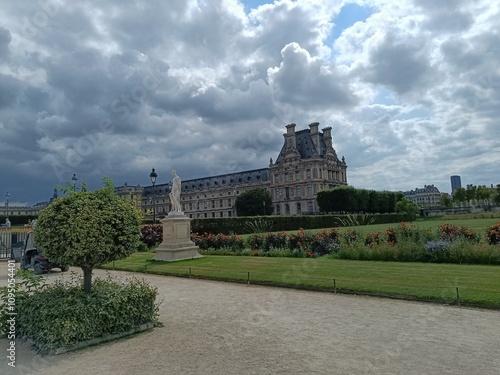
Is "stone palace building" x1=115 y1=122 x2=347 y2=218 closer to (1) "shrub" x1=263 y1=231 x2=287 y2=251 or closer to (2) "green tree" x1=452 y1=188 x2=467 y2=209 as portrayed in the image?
(2) "green tree" x1=452 y1=188 x2=467 y2=209

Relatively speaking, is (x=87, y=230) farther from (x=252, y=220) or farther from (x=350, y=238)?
(x=252, y=220)

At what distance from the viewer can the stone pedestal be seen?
50.4 ft

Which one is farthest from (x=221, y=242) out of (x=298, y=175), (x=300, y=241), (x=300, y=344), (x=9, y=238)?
(x=298, y=175)

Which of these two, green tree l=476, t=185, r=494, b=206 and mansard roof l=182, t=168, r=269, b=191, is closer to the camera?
green tree l=476, t=185, r=494, b=206

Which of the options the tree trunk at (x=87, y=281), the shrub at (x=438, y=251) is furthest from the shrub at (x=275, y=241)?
the tree trunk at (x=87, y=281)

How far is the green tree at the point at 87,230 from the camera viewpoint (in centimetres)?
546

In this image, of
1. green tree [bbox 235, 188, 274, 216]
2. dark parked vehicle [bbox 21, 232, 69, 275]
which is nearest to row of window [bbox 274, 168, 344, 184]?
green tree [bbox 235, 188, 274, 216]

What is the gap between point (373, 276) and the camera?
9461 mm

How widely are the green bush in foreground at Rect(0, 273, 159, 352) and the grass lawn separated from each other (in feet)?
14.3

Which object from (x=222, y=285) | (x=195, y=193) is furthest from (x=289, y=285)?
(x=195, y=193)

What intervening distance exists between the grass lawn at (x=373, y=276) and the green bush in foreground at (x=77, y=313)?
14.3 feet

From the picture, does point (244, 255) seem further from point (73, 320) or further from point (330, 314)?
point (73, 320)

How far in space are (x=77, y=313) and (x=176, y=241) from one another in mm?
10503

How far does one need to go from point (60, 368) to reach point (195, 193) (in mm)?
115133
